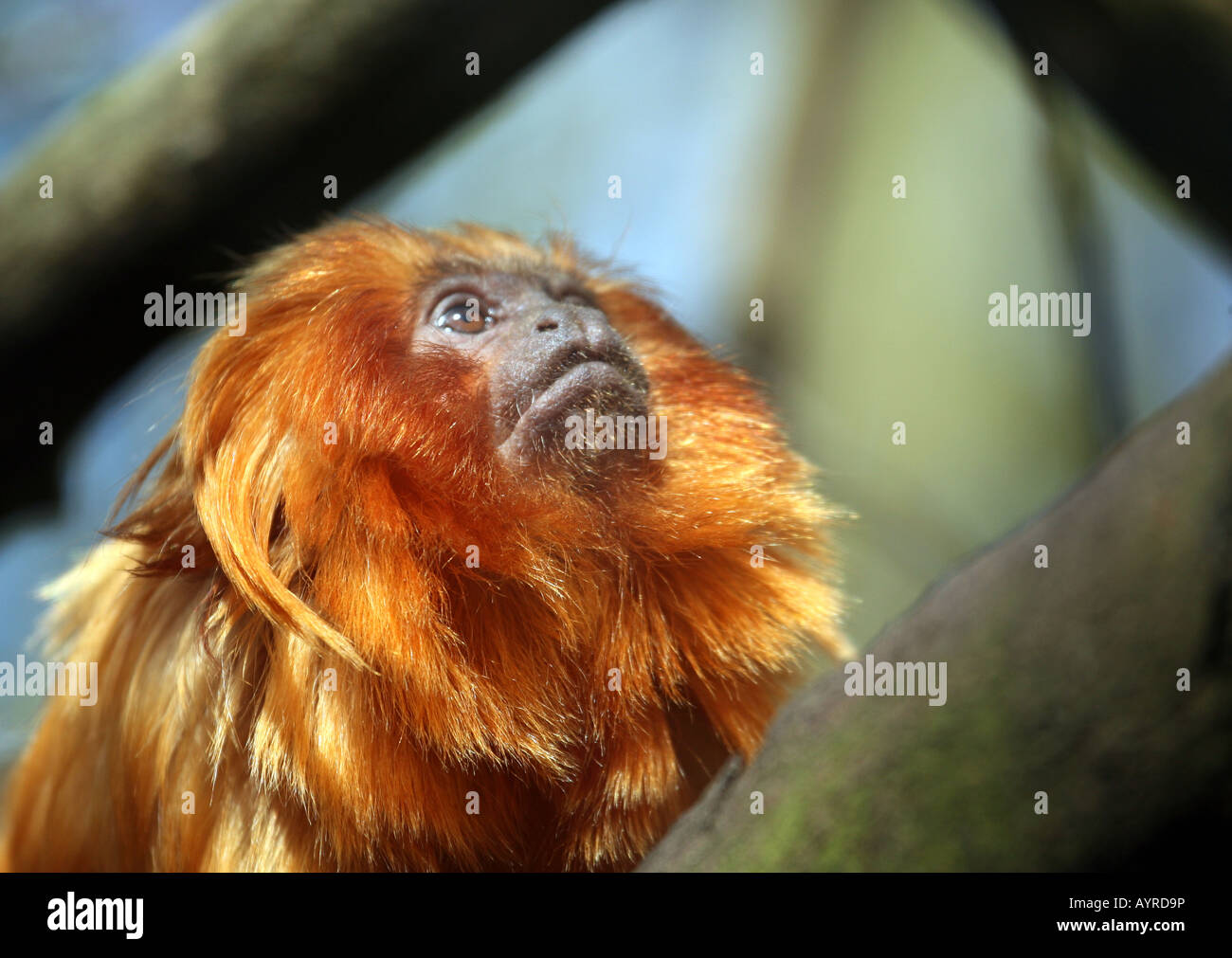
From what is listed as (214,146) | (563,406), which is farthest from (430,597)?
(214,146)

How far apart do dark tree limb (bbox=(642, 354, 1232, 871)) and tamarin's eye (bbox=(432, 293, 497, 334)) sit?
47.5 inches

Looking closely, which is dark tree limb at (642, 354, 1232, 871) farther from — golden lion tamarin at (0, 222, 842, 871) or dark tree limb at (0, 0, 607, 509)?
dark tree limb at (0, 0, 607, 509)

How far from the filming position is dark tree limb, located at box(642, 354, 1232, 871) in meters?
1.04

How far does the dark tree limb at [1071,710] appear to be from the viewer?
3.43ft

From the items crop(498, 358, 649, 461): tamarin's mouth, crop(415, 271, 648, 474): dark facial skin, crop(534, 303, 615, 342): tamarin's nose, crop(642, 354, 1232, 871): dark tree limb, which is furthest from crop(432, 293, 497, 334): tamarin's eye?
crop(642, 354, 1232, 871): dark tree limb

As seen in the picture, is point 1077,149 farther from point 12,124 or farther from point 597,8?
point 12,124

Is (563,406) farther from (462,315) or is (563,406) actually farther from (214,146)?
(214,146)

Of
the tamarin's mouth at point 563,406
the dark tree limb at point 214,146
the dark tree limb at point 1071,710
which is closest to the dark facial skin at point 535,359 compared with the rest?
the tamarin's mouth at point 563,406

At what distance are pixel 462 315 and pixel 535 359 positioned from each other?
10.2 inches

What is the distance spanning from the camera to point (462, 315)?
2258 mm

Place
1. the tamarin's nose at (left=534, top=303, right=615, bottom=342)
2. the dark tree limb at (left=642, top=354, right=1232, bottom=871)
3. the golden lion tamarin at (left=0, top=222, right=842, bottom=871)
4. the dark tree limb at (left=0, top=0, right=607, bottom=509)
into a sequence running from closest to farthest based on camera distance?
the dark tree limb at (left=642, top=354, right=1232, bottom=871), the golden lion tamarin at (left=0, top=222, right=842, bottom=871), the tamarin's nose at (left=534, top=303, right=615, bottom=342), the dark tree limb at (left=0, top=0, right=607, bottom=509)

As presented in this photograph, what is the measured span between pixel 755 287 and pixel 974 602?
4.06m

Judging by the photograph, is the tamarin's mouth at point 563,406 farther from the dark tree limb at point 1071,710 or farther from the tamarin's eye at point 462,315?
the dark tree limb at point 1071,710
